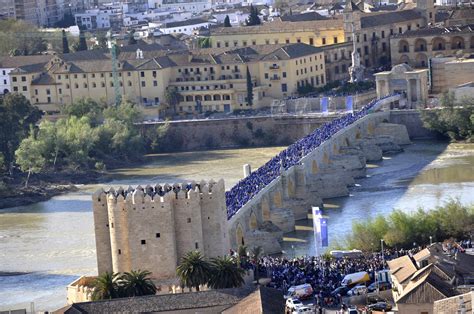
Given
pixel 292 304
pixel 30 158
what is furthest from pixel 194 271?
pixel 30 158

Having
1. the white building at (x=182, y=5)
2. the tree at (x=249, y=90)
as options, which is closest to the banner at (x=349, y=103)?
the tree at (x=249, y=90)

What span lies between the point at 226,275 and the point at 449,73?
41393mm

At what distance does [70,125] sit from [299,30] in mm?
18591

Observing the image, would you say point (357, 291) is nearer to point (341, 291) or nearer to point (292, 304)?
point (341, 291)

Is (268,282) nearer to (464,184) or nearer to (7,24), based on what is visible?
(464,184)

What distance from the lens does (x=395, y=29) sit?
86062 millimetres

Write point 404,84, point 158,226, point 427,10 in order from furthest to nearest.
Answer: point 427,10, point 404,84, point 158,226

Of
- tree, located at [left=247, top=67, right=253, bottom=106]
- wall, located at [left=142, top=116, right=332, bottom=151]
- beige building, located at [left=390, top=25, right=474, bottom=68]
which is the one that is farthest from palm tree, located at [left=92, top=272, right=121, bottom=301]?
beige building, located at [left=390, top=25, right=474, bottom=68]

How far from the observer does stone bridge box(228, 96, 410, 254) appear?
156ft

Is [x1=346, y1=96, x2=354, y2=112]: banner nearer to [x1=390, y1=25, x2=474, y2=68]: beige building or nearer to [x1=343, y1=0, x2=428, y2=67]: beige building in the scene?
[x1=390, y1=25, x2=474, y2=68]: beige building

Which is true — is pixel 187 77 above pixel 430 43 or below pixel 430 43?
below

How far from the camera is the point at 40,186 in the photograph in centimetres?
6353

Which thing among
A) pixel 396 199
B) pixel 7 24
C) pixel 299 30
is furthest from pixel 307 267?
pixel 7 24

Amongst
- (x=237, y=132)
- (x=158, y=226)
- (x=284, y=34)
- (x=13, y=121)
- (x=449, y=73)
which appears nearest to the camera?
(x=158, y=226)
